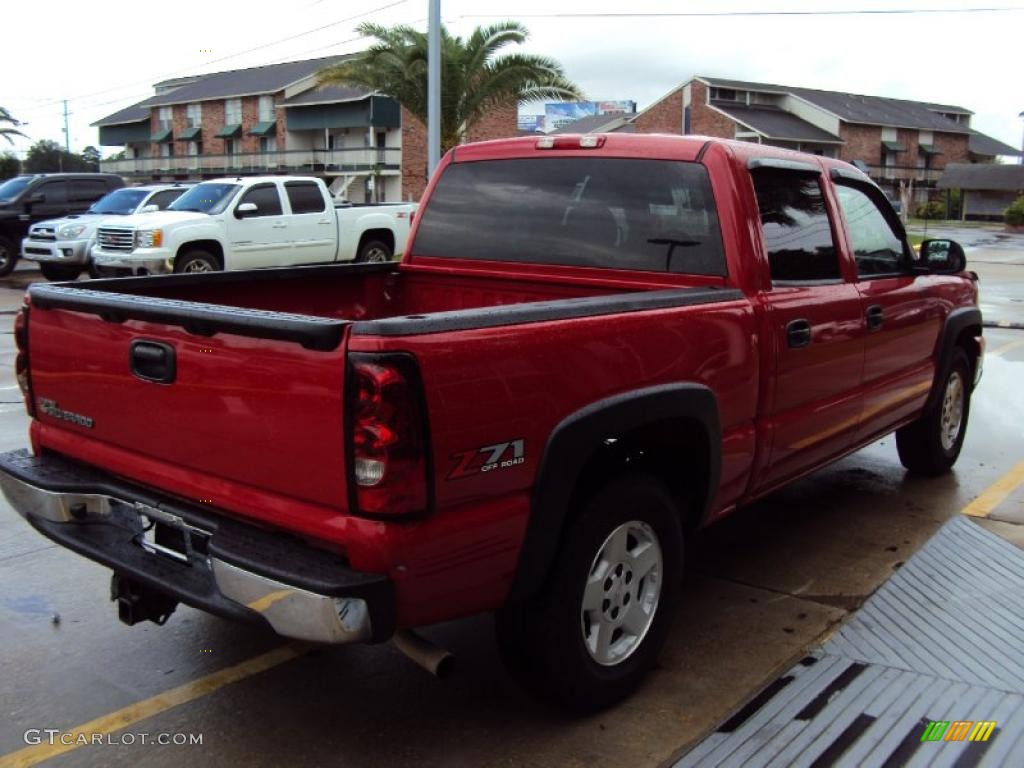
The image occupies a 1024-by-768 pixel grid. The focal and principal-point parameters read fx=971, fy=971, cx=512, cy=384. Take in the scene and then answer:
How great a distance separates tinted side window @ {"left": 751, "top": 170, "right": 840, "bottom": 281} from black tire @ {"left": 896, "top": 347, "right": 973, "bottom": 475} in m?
1.87

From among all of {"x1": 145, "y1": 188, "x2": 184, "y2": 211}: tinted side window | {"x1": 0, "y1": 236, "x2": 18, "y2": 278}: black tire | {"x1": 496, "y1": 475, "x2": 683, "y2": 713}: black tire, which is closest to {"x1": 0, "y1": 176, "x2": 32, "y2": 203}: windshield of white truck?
{"x1": 0, "y1": 236, "x2": 18, "y2": 278}: black tire

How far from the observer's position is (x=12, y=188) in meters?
20.5

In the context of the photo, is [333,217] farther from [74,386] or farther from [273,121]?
[273,121]

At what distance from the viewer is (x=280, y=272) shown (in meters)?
4.48

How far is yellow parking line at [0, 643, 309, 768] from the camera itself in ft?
10.1

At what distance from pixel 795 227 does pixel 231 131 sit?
57.3 metres

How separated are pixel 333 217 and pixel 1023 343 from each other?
11.2m

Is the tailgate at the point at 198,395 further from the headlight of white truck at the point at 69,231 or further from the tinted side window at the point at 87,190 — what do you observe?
the tinted side window at the point at 87,190

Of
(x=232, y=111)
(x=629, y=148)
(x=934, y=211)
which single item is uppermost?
Answer: (x=232, y=111)

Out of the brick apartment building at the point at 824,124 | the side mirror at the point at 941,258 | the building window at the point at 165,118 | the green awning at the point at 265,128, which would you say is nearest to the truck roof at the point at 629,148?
the side mirror at the point at 941,258

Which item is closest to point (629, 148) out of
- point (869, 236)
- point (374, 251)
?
point (869, 236)

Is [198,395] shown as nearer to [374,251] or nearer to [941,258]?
[941,258]

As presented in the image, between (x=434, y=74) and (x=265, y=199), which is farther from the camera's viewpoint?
(x=434, y=74)

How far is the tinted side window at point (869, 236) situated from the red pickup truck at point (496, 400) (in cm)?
3
